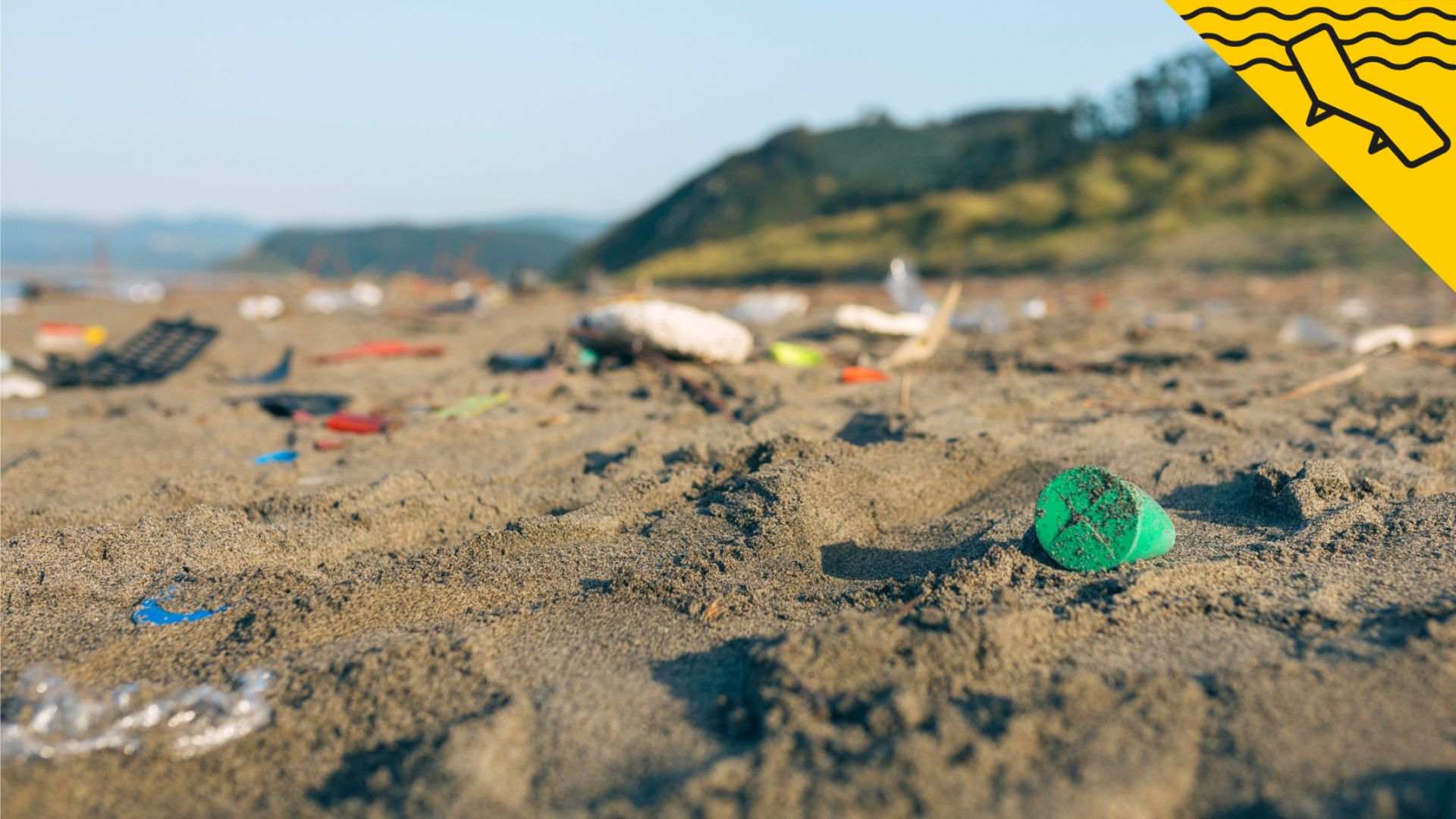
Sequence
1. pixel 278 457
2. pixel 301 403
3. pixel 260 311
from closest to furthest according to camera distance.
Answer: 1. pixel 278 457
2. pixel 301 403
3. pixel 260 311

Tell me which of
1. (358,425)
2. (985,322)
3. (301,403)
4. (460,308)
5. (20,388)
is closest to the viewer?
(358,425)

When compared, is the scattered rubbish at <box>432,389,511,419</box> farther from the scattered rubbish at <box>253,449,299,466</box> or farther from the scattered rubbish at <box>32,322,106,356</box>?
the scattered rubbish at <box>32,322,106,356</box>

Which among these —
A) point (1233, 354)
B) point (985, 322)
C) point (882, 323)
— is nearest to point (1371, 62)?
point (1233, 354)

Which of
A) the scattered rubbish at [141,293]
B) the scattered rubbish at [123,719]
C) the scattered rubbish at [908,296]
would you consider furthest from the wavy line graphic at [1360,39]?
the scattered rubbish at [141,293]

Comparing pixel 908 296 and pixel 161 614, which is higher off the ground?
pixel 908 296

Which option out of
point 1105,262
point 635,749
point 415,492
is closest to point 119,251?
point 1105,262

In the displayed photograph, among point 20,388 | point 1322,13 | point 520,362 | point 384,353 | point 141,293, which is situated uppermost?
point 1322,13

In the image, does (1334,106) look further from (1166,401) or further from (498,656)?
(1166,401)

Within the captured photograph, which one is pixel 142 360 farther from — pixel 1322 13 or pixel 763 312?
pixel 1322 13

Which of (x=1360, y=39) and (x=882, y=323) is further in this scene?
(x=882, y=323)
